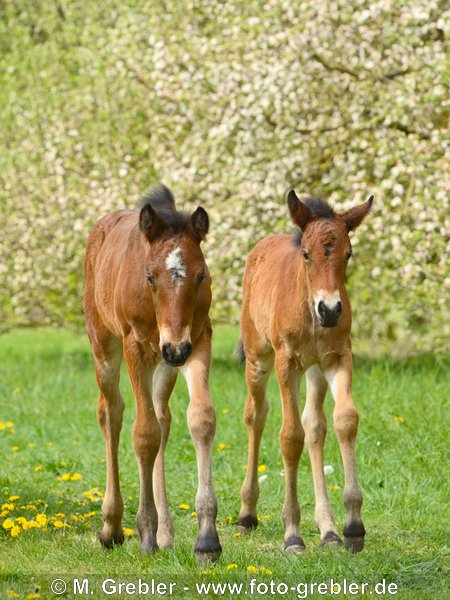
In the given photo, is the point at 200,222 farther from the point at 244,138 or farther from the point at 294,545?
the point at 244,138

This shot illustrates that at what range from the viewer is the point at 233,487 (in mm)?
8898

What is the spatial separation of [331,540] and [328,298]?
1449 mm

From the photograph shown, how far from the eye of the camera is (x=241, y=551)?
6582 millimetres

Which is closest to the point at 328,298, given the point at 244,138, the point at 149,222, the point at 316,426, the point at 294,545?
the point at 149,222

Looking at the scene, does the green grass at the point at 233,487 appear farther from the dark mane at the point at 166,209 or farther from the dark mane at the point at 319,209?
the dark mane at the point at 319,209

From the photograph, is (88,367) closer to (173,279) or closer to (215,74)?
(215,74)

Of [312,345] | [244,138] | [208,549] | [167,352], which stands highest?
[244,138]

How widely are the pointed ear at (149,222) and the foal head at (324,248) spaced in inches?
31.1

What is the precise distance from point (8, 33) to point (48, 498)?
588 inches

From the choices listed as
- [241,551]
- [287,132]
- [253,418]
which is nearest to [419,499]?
[253,418]

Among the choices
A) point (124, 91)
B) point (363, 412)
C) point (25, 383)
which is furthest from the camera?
point (124, 91)

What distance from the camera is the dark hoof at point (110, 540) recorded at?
23.1ft

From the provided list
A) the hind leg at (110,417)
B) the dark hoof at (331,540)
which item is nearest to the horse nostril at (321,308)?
the dark hoof at (331,540)

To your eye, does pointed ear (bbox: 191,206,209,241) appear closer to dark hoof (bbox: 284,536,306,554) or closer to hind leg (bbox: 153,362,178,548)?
hind leg (bbox: 153,362,178,548)
